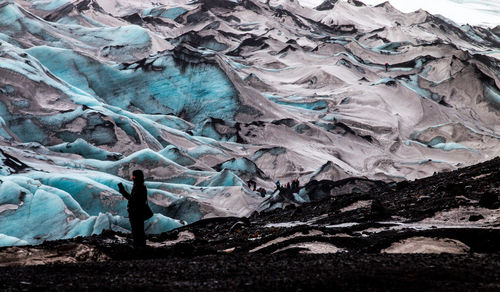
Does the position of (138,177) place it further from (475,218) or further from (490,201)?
(490,201)

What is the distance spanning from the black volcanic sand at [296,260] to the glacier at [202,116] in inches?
377

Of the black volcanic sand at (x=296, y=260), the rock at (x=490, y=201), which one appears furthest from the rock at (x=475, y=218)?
the rock at (x=490, y=201)

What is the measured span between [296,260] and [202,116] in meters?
38.1

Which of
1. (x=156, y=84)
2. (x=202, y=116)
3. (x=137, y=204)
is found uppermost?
(x=137, y=204)

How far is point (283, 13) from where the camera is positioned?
91688mm

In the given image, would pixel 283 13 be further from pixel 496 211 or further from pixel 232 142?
pixel 496 211

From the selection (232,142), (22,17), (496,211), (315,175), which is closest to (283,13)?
(22,17)

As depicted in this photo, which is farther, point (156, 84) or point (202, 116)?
point (156, 84)

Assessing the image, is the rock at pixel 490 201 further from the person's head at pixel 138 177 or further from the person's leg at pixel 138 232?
the person's head at pixel 138 177

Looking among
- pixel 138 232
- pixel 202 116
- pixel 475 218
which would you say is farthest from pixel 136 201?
pixel 202 116

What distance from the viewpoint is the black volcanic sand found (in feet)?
21.3

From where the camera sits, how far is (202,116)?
46281mm

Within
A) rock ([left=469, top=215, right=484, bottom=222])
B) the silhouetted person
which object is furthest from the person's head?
rock ([left=469, top=215, right=484, bottom=222])

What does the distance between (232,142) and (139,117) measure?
5.68 m
